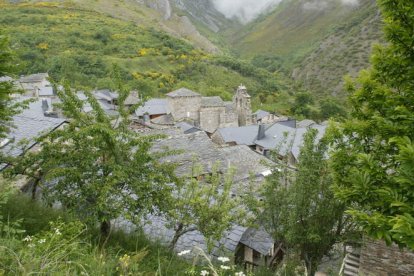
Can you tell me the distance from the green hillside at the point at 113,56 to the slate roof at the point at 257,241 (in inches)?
2321

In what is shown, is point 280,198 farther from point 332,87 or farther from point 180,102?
point 332,87

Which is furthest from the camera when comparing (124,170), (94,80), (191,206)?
(94,80)

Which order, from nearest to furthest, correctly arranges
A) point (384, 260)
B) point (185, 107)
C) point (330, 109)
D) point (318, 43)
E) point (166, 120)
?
point (384, 260) < point (166, 120) < point (185, 107) < point (330, 109) < point (318, 43)

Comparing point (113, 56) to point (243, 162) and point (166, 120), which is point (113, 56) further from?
point (243, 162)

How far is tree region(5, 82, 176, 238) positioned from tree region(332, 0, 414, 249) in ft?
14.6

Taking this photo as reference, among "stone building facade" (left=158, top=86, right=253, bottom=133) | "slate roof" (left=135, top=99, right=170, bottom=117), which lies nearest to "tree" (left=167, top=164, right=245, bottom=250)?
"stone building facade" (left=158, top=86, right=253, bottom=133)


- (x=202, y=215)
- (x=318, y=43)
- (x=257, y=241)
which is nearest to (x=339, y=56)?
(x=318, y=43)

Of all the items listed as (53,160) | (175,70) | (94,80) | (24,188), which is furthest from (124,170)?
(175,70)

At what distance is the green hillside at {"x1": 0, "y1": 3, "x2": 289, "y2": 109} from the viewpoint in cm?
7569

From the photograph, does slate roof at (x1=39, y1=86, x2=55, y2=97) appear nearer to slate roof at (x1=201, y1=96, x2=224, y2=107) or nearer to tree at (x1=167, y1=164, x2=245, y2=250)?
slate roof at (x1=201, y1=96, x2=224, y2=107)

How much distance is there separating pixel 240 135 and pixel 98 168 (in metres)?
32.7

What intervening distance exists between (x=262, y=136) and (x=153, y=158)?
31.4m

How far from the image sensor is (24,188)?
38.6ft

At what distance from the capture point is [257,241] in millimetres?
12875
